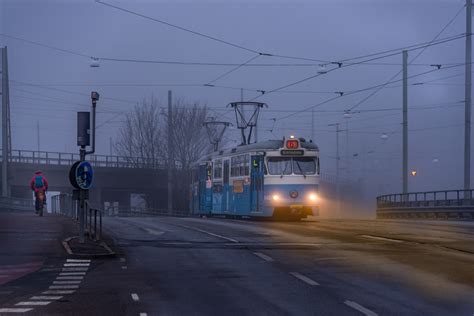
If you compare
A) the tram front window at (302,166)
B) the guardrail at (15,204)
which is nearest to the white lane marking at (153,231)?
the tram front window at (302,166)

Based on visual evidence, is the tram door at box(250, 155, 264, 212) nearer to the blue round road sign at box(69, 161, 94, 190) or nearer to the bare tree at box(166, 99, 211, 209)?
the blue round road sign at box(69, 161, 94, 190)

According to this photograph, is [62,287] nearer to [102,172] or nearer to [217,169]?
[217,169]

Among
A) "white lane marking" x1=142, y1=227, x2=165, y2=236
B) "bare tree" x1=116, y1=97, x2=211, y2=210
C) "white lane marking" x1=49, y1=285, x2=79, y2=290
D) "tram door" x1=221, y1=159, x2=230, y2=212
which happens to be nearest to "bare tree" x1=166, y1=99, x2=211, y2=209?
"bare tree" x1=116, y1=97, x2=211, y2=210

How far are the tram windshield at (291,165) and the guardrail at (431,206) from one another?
32.7 feet

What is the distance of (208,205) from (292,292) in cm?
3016

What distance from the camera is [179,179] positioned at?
233ft

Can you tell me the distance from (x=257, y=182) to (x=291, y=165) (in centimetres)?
166

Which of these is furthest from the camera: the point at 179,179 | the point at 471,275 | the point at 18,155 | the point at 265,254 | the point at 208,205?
the point at 179,179

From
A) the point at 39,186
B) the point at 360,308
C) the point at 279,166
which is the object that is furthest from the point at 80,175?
the point at 279,166

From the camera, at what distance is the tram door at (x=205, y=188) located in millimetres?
41719

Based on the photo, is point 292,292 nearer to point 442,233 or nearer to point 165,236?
point 165,236

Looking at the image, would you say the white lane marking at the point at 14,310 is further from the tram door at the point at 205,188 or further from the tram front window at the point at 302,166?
the tram door at the point at 205,188

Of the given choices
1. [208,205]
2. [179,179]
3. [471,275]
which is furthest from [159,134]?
[471,275]

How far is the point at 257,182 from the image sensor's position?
33.9 meters
